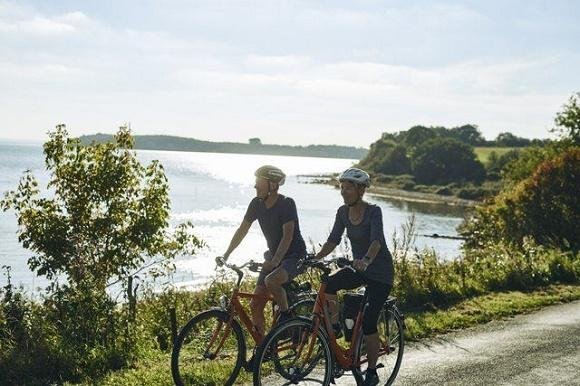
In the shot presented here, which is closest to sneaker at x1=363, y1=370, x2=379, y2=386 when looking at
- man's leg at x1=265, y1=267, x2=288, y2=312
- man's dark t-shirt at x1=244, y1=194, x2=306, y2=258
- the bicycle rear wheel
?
the bicycle rear wheel

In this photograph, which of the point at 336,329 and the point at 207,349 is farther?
the point at 336,329

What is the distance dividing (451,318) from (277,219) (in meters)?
5.16

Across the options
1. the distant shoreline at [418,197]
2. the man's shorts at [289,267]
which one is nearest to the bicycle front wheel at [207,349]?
the man's shorts at [289,267]

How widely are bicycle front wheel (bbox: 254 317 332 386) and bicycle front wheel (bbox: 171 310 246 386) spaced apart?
476 mm

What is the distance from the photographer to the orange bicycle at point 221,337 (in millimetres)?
6453

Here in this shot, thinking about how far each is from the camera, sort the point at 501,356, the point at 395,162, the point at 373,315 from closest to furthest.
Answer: the point at 373,315
the point at 501,356
the point at 395,162

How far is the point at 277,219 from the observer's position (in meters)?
7.03

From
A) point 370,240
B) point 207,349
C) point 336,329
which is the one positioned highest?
point 370,240

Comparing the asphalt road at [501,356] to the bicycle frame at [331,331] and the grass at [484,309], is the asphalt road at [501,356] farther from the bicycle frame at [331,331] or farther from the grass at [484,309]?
the bicycle frame at [331,331]

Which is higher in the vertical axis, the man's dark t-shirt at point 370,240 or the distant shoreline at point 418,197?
the man's dark t-shirt at point 370,240

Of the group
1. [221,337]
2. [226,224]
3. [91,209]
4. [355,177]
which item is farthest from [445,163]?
[221,337]

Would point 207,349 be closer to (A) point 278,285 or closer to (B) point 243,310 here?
(B) point 243,310

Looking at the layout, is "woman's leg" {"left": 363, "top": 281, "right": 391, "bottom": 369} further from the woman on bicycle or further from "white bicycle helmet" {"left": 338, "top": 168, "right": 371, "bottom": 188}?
"white bicycle helmet" {"left": 338, "top": 168, "right": 371, "bottom": 188}

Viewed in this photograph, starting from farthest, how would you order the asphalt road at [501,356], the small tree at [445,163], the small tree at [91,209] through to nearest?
the small tree at [445,163] → the small tree at [91,209] → the asphalt road at [501,356]
